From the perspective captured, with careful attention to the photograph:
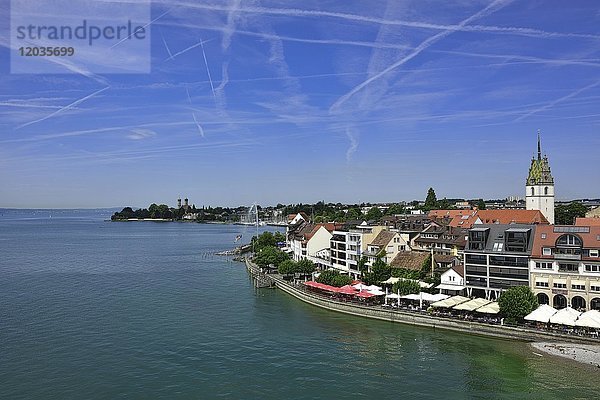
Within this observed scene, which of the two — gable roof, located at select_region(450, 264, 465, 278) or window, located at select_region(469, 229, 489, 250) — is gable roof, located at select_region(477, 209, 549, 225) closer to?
window, located at select_region(469, 229, 489, 250)

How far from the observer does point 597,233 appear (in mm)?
35188

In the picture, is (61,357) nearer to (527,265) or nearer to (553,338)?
(553,338)

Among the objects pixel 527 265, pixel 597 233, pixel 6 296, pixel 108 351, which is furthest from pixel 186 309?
pixel 597 233

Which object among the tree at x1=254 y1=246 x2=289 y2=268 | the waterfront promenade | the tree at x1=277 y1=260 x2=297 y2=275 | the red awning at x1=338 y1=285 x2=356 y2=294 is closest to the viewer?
the waterfront promenade

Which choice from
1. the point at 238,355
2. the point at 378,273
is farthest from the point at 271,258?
the point at 238,355

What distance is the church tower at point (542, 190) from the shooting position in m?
69.0

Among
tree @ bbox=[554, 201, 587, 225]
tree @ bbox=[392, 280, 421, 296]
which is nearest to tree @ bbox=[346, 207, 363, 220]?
tree @ bbox=[554, 201, 587, 225]

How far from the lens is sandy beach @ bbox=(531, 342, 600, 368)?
87.8ft

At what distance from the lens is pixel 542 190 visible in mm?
68875

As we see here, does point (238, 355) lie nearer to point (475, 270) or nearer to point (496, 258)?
point (475, 270)

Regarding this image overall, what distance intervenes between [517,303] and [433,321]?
534cm

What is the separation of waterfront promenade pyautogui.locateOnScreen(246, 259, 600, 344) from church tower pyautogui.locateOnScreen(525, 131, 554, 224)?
128ft

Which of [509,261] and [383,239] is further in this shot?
[383,239]

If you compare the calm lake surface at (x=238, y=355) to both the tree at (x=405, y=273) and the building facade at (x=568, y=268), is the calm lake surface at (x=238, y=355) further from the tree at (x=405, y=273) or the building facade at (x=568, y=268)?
the tree at (x=405, y=273)
